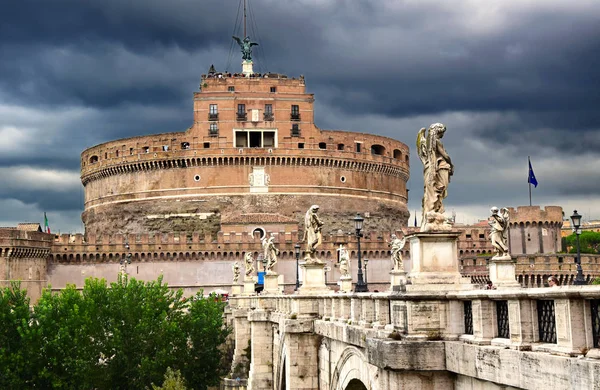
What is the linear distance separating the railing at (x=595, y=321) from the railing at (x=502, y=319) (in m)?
1.60

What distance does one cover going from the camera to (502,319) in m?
8.15

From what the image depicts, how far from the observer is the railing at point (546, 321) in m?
7.09

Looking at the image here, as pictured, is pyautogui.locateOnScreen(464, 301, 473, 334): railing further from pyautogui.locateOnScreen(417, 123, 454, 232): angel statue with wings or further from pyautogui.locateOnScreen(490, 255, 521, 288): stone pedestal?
pyautogui.locateOnScreen(490, 255, 521, 288): stone pedestal

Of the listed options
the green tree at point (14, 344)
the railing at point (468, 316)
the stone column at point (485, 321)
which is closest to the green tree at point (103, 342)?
the green tree at point (14, 344)

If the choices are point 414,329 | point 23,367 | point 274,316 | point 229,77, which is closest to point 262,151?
point 229,77

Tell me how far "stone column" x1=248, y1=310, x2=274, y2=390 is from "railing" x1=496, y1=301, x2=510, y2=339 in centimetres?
2154

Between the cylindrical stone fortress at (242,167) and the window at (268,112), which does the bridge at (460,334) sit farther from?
the window at (268,112)

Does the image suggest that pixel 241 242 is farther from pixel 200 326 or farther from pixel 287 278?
pixel 200 326

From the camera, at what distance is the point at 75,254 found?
64.8 metres

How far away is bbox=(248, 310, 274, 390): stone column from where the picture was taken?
29453 millimetres

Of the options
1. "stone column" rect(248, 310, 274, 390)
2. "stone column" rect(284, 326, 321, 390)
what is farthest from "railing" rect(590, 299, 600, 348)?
"stone column" rect(248, 310, 274, 390)

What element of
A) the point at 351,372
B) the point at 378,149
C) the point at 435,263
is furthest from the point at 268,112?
the point at 435,263

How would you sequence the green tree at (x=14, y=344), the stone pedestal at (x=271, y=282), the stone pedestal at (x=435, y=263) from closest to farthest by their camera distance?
the stone pedestal at (x=435, y=263) < the stone pedestal at (x=271, y=282) < the green tree at (x=14, y=344)

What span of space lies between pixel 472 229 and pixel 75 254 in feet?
109
